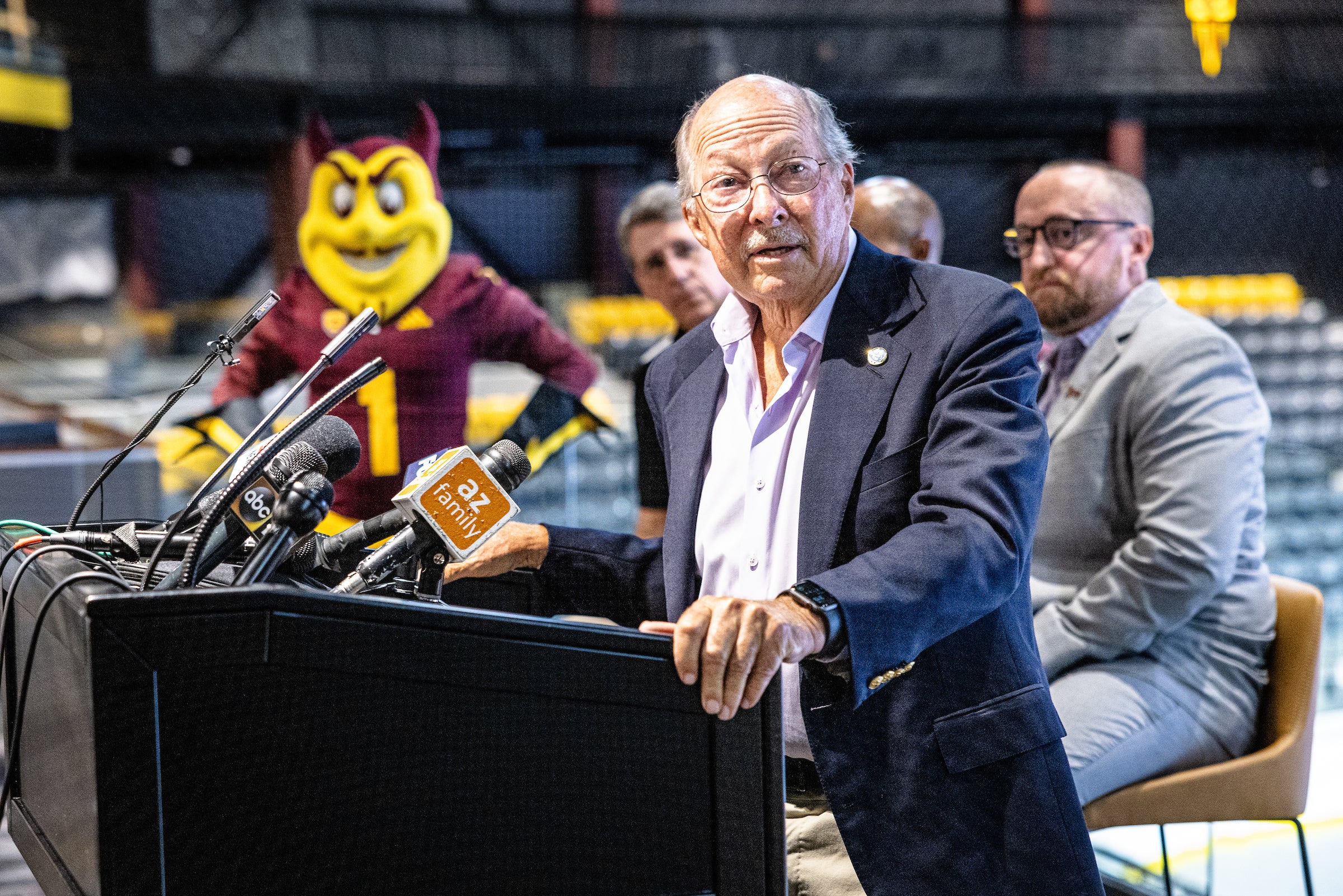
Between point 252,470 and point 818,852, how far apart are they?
0.68 m

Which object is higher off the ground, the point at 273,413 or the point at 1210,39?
the point at 1210,39

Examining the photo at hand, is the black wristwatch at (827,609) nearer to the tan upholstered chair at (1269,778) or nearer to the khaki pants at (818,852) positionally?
the khaki pants at (818,852)

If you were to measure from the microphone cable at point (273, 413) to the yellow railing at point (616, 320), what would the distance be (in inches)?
318

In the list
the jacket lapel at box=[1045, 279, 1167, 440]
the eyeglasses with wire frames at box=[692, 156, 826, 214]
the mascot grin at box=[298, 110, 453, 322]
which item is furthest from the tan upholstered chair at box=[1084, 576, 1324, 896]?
the mascot grin at box=[298, 110, 453, 322]

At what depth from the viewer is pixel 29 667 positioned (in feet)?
2.96

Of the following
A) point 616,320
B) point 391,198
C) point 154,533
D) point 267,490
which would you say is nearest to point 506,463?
point 267,490

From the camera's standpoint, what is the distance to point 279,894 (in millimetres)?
793

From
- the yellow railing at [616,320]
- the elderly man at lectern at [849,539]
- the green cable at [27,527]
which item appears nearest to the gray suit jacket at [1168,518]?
the elderly man at lectern at [849,539]

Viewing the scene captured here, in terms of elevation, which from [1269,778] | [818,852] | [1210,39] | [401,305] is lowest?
[1269,778]

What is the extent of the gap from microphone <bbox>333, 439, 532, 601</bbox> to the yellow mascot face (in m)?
1.95

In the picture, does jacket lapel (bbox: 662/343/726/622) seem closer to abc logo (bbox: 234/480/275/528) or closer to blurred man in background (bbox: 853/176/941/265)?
abc logo (bbox: 234/480/275/528)

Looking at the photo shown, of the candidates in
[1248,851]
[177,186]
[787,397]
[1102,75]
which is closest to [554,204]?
[177,186]

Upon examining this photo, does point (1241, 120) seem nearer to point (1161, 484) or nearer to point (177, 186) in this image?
point (177, 186)

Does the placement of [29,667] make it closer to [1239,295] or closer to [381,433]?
[381,433]
